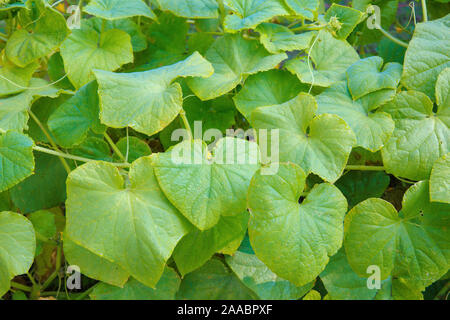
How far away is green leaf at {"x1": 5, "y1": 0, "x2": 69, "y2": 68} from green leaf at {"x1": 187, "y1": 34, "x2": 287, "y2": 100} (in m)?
0.42

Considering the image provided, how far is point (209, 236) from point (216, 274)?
0.19 metres

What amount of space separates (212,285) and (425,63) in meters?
0.74

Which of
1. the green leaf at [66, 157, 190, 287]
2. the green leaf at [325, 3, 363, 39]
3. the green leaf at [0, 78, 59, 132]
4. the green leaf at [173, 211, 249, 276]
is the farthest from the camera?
the green leaf at [325, 3, 363, 39]

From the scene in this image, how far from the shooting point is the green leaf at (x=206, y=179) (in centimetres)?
78

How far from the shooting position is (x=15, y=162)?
2.77ft

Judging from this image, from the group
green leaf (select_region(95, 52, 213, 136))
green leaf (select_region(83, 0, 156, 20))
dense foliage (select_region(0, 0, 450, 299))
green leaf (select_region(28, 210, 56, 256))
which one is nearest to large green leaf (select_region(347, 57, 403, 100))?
dense foliage (select_region(0, 0, 450, 299))

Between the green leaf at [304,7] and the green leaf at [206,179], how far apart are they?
1.54 ft

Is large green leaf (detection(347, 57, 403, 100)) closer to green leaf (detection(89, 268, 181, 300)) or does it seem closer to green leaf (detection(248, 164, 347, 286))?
green leaf (detection(248, 164, 347, 286))

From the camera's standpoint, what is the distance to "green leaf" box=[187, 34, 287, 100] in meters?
0.99

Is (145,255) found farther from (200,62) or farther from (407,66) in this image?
(407,66)

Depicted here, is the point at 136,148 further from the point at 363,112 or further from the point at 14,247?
the point at 363,112

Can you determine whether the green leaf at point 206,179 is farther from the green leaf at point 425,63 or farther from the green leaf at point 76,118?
the green leaf at point 425,63

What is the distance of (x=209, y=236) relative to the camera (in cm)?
88

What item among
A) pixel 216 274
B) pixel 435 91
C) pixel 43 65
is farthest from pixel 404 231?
pixel 43 65
